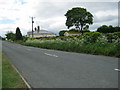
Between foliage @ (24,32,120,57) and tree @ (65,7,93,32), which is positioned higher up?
tree @ (65,7,93,32)

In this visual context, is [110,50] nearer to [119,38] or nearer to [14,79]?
[119,38]

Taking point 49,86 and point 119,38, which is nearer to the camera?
point 49,86

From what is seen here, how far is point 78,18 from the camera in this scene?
263 feet

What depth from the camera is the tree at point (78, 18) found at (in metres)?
79.9

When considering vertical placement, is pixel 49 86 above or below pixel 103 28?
below

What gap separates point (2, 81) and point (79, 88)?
3147mm

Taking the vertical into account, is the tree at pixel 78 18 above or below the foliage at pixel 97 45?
above

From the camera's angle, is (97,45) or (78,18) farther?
(78,18)

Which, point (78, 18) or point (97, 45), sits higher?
point (78, 18)

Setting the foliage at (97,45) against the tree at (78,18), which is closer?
the foliage at (97,45)

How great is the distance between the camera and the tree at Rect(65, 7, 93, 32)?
262ft

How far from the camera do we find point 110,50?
15445 mm

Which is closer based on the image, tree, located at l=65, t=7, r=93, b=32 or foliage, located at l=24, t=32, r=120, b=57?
foliage, located at l=24, t=32, r=120, b=57

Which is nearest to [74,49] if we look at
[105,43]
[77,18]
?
[105,43]
